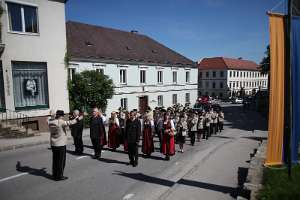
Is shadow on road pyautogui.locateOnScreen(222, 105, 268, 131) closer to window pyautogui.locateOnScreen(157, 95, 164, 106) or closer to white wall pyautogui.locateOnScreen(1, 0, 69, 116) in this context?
window pyautogui.locateOnScreen(157, 95, 164, 106)

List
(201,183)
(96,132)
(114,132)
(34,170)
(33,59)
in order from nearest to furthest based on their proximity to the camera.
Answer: (201,183)
(34,170)
(96,132)
(114,132)
(33,59)

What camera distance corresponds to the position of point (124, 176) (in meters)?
8.00

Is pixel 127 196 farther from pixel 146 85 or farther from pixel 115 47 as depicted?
pixel 146 85

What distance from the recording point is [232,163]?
368 inches

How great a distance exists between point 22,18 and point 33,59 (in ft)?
8.35

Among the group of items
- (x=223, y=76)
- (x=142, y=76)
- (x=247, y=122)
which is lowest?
(x=247, y=122)

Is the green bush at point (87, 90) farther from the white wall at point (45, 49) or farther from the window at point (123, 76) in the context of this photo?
the window at point (123, 76)

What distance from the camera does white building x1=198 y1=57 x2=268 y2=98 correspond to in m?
71.2

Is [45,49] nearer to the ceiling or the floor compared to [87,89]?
nearer to the ceiling

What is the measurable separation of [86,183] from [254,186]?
4.63 metres

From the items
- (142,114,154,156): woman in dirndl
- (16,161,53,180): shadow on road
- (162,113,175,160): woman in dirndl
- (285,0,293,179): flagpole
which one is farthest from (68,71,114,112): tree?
(285,0,293,179): flagpole

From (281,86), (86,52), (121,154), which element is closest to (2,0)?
(86,52)

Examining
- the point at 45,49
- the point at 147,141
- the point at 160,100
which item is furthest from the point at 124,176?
the point at 160,100

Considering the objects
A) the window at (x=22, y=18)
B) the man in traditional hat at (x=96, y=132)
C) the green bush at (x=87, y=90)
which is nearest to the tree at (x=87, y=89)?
the green bush at (x=87, y=90)
